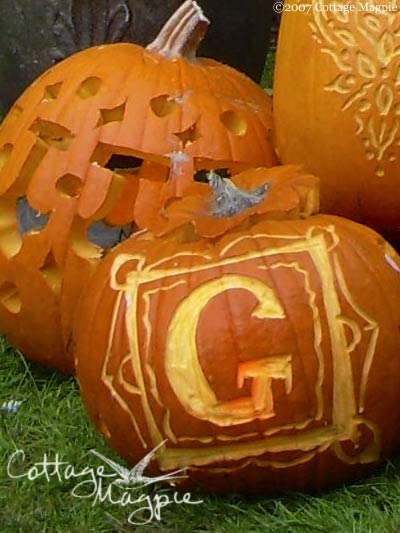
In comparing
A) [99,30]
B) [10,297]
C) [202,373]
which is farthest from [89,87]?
[202,373]

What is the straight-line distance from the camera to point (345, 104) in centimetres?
243

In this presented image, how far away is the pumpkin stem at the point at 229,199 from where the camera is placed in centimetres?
216

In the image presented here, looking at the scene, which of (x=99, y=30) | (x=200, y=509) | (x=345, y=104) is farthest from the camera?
(x=99, y=30)

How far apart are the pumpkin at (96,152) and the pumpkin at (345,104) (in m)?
0.13

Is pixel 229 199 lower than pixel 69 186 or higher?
higher

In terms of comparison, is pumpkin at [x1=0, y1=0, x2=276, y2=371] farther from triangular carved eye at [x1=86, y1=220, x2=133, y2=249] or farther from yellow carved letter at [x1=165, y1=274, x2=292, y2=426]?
yellow carved letter at [x1=165, y1=274, x2=292, y2=426]

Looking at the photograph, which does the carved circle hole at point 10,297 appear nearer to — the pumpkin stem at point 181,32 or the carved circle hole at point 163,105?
the carved circle hole at point 163,105

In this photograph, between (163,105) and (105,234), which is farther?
(105,234)

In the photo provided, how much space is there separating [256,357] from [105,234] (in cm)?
83

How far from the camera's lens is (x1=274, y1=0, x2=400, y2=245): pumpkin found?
2393mm

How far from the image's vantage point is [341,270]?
6.86 ft

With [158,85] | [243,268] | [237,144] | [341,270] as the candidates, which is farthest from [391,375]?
Result: [158,85]

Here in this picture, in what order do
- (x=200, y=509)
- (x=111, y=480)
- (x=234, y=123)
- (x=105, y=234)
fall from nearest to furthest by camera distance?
(x=200, y=509) < (x=111, y=480) < (x=234, y=123) < (x=105, y=234)

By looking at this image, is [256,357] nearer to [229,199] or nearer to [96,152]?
[229,199]
